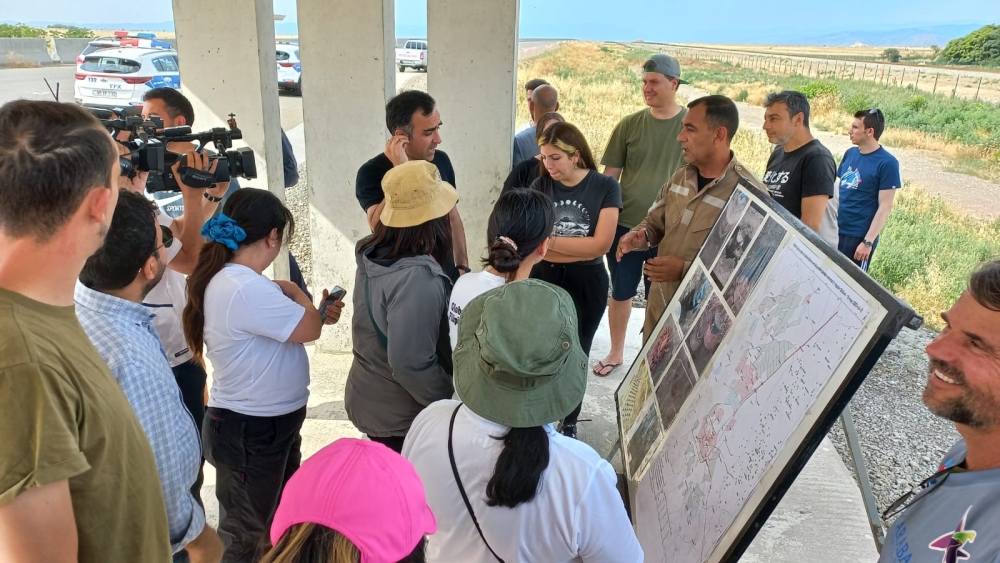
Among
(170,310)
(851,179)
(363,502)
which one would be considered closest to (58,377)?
(363,502)

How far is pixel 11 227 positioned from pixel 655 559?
70.5 inches

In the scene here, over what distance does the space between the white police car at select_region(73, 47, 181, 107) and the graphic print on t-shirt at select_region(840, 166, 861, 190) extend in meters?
11.2

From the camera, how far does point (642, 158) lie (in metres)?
4.14

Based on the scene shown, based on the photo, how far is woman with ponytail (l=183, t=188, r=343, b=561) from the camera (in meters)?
2.01

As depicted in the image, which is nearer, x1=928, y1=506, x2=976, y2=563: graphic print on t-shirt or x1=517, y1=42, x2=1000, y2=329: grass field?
x1=928, y1=506, x2=976, y2=563: graphic print on t-shirt

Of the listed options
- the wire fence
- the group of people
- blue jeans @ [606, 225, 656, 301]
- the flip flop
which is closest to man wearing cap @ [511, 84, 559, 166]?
blue jeans @ [606, 225, 656, 301]

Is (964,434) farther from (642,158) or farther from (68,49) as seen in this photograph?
(68,49)

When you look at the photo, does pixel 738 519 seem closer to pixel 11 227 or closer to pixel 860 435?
pixel 11 227

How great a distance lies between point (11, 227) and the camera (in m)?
1.04

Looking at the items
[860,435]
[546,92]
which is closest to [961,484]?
[860,435]

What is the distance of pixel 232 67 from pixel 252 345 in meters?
2.82

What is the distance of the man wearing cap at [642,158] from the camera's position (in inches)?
160

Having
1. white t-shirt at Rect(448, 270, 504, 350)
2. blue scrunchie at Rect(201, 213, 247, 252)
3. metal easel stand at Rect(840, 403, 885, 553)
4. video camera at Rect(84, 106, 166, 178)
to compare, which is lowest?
metal easel stand at Rect(840, 403, 885, 553)

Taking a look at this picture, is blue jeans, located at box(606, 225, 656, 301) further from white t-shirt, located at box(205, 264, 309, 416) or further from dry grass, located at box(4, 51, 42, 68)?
dry grass, located at box(4, 51, 42, 68)
